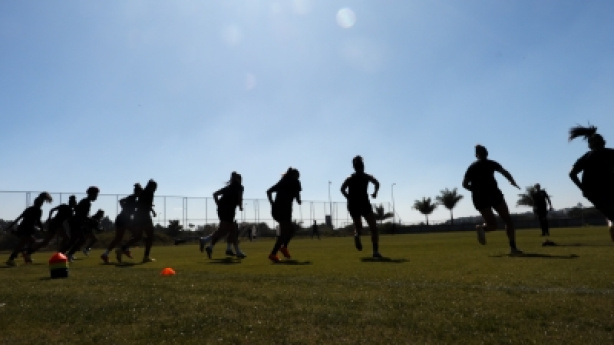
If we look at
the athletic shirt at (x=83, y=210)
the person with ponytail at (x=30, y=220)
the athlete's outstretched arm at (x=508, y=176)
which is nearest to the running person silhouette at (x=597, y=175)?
the athlete's outstretched arm at (x=508, y=176)

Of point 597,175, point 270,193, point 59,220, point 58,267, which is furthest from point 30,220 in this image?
point 597,175

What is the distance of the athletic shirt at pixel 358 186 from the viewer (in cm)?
943

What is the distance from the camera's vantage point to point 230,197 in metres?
11.4

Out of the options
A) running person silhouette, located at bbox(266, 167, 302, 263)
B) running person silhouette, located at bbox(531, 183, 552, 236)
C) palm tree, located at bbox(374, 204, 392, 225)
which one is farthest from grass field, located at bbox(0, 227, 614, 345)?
palm tree, located at bbox(374, 204, 392, 225)

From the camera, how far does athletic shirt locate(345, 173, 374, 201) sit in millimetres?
9430

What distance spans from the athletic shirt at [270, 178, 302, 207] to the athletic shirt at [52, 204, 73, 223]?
6.13 metres

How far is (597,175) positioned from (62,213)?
40.7 feet

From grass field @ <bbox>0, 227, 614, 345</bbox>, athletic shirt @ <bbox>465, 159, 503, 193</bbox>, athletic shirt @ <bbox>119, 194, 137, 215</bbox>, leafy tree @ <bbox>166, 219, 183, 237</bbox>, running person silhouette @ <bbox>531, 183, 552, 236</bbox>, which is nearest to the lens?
grass field @ <bbox>0, 227, 614, 345</bbox>

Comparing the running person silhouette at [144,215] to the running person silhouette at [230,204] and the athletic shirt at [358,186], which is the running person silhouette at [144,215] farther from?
the athletic shirt at [358,186]

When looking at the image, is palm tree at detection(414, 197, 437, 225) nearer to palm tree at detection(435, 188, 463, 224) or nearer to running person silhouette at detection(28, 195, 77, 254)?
palm tree at detection(435, 188, 463, 224)

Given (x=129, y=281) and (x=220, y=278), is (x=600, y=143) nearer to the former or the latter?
(x=220, y=278)

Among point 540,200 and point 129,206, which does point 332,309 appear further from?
point 540,200

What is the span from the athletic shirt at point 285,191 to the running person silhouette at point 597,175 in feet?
17.7

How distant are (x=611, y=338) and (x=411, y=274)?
10.9 feet
